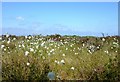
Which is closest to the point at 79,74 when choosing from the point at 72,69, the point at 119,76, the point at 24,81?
the point at 72,69

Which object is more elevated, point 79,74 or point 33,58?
point 33,58

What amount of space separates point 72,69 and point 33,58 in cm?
132

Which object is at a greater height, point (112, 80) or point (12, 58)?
point (12, 58)

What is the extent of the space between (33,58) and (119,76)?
2187 millimetres

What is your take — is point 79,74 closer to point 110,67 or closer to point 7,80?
point 110,67

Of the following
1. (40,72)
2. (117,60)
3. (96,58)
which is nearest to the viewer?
(40,72)

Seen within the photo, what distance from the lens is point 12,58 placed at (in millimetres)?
8242

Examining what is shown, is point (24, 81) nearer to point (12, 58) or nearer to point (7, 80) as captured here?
point (7, 80)

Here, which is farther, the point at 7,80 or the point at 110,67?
the point at 110,67

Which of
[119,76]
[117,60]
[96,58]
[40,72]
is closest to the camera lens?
[40,72]

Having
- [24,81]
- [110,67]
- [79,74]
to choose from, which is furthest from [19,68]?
[110,67]

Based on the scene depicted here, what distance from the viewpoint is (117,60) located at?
8.63 meters

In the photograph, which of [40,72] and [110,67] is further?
[110,67]

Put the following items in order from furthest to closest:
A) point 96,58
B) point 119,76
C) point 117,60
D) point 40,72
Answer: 1. point 96,58
2. point 117,60
3. point 119,76
4. point 40,72
